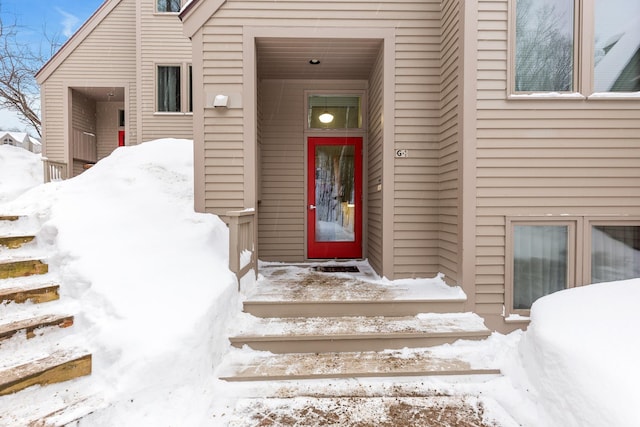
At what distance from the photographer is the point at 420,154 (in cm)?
432

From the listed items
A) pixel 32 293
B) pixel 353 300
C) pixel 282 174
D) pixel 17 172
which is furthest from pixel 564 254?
pixel 17 172

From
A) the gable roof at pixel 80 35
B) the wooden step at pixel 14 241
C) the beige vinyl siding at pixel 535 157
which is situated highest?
the gable roof at pixel 80 35

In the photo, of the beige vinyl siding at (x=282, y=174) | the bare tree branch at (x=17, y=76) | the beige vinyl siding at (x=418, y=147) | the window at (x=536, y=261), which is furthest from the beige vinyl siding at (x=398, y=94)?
the bare tree branch at (x=17, y=76)

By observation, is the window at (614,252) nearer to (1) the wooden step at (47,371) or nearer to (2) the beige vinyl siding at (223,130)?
(2) the beige vinyl siding at (223,130)

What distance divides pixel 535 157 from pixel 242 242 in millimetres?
3330

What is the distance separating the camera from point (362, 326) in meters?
3.19

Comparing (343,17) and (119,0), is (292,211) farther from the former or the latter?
(119,0)

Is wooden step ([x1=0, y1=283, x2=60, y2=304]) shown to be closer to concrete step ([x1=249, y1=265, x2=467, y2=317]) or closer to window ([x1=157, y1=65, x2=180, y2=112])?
concrete step ([x1=249, y1=265, x2=467, y2=317])

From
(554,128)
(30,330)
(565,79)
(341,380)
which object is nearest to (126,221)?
(30,330)

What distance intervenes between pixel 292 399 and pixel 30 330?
77.5 inches

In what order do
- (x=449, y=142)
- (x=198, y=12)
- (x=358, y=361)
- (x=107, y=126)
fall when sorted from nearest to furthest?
(x=358, y=361) < (x=449, y=142) < (x=198, y=12) < (x=107, y=126)

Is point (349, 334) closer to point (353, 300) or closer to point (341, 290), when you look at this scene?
point (353, 300)

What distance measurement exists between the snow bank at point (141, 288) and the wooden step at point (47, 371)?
9cm

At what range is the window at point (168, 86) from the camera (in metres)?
8.95
